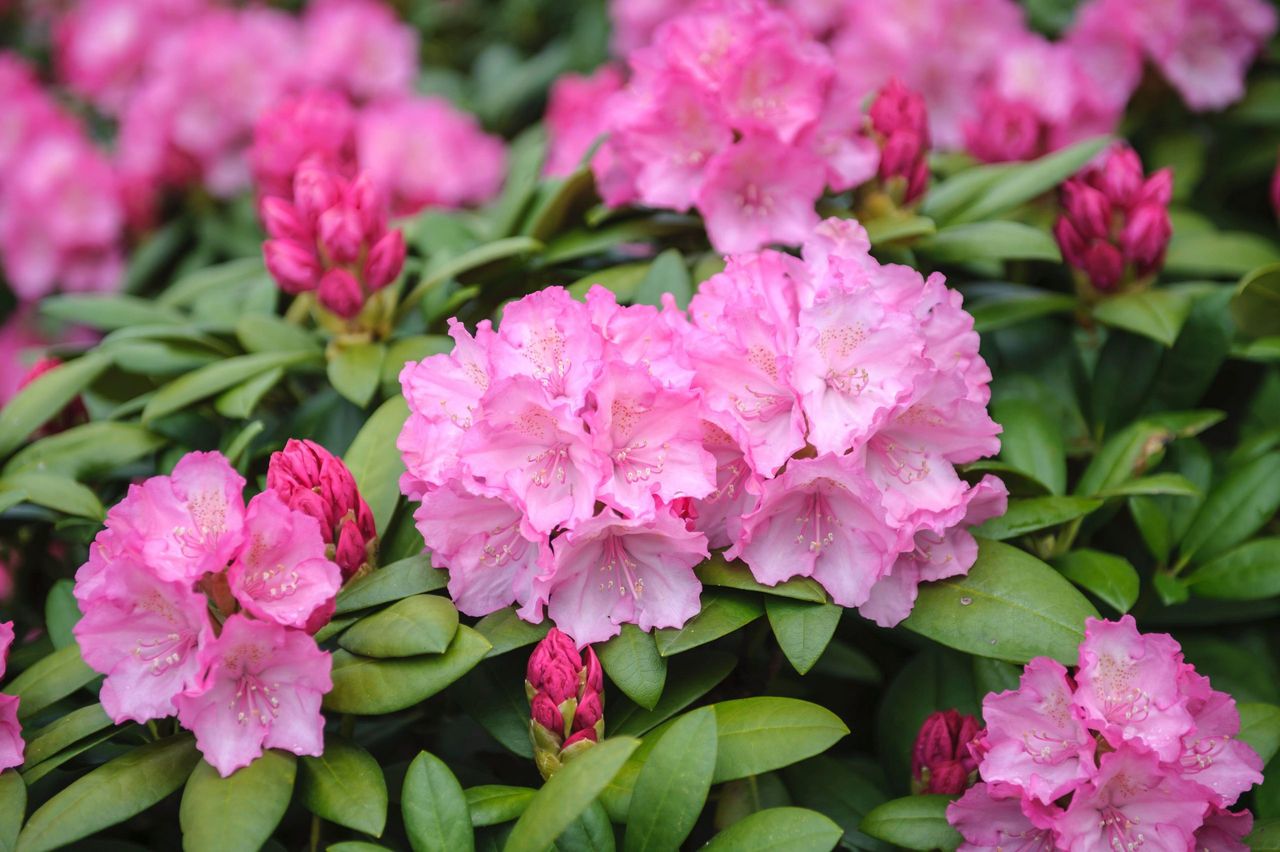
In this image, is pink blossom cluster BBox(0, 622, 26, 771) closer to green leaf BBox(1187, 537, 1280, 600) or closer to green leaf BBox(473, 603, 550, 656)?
green leaf BBox(473, 603, 550, 656)

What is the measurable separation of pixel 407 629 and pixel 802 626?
42cm

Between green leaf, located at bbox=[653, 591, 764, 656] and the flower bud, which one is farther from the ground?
green leaf, located at bbox=[653, 591, 764, 656]

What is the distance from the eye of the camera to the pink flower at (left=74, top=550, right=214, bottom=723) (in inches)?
47.4

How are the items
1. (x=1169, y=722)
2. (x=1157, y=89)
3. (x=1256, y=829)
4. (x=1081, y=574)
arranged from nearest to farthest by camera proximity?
(x=1169, y=722) → (x=1256, y=829) → (x=1081, y=574) → (x=1157, y=89)

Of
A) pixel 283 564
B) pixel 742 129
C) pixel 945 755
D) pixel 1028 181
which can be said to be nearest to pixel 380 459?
pixel 283 564

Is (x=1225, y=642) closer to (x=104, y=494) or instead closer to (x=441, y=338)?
(x=441, y=338)

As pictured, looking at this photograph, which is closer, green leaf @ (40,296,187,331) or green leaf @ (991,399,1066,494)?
green leaf @ (991,399,1066,494)

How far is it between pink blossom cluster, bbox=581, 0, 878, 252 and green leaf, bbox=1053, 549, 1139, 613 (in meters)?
0.56

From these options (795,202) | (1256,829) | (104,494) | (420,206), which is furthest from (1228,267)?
(104,494)

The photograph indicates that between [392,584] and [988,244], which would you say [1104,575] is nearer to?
[988,244]

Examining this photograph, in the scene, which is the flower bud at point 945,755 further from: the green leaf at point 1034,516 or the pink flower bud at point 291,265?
the pink flower bud at point 291,265

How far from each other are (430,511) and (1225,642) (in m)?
1.10

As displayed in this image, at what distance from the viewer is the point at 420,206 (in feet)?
8.41

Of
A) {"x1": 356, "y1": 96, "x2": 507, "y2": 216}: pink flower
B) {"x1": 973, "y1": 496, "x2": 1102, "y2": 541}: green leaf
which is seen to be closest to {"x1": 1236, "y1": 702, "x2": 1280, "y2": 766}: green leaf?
{"x1": 973, "y1": 496, "x2": 1102, "y2": 541}: green leaf
